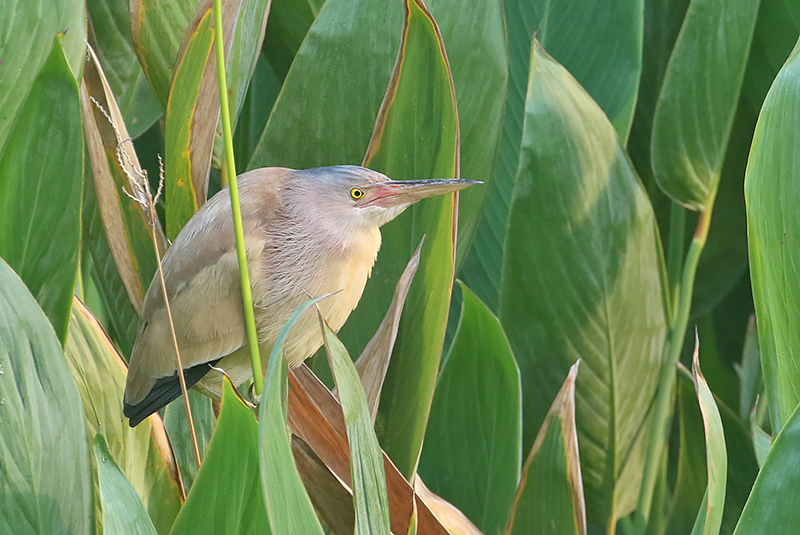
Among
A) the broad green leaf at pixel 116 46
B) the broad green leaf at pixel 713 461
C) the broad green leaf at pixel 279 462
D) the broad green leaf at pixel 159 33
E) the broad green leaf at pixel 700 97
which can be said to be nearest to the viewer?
the broad green leaf at pixel 279 462

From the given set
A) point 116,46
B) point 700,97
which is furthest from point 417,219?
point 116,46

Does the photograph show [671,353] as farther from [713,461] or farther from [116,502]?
[116,502]

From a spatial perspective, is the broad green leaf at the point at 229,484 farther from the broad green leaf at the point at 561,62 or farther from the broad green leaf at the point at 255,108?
the broad green leaf at the point at 255,108

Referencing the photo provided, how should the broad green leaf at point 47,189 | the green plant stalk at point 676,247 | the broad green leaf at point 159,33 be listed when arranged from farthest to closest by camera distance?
the green plant stalk at point 676,247 → the broad green leaf at point 159,33 → the broad green leaf at point 47,189

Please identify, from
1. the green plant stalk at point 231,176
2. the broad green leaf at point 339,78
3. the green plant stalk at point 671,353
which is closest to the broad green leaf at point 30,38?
the broad green leaf at point 339,78

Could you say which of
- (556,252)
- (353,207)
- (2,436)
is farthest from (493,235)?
(2,436)

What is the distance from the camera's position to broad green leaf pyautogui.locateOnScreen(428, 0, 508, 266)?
2.33 feet

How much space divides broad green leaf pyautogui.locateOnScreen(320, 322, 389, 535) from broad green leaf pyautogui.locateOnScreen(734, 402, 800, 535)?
189 mm

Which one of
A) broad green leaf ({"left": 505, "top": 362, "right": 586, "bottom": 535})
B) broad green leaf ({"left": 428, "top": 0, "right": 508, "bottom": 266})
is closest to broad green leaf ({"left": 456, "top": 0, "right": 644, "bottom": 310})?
broad green leaf ({"left": 428, "top": 0, "right": 508, "bottom": 266})

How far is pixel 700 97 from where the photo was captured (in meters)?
0.85

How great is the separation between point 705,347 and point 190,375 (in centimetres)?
93

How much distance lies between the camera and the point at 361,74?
72 cm

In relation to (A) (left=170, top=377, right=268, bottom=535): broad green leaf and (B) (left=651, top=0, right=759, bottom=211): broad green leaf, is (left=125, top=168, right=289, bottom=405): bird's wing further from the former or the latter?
(B) (left=651, top=0, right=759, bottom=211): broad green leaf

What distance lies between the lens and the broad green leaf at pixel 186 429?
2.58 feet
